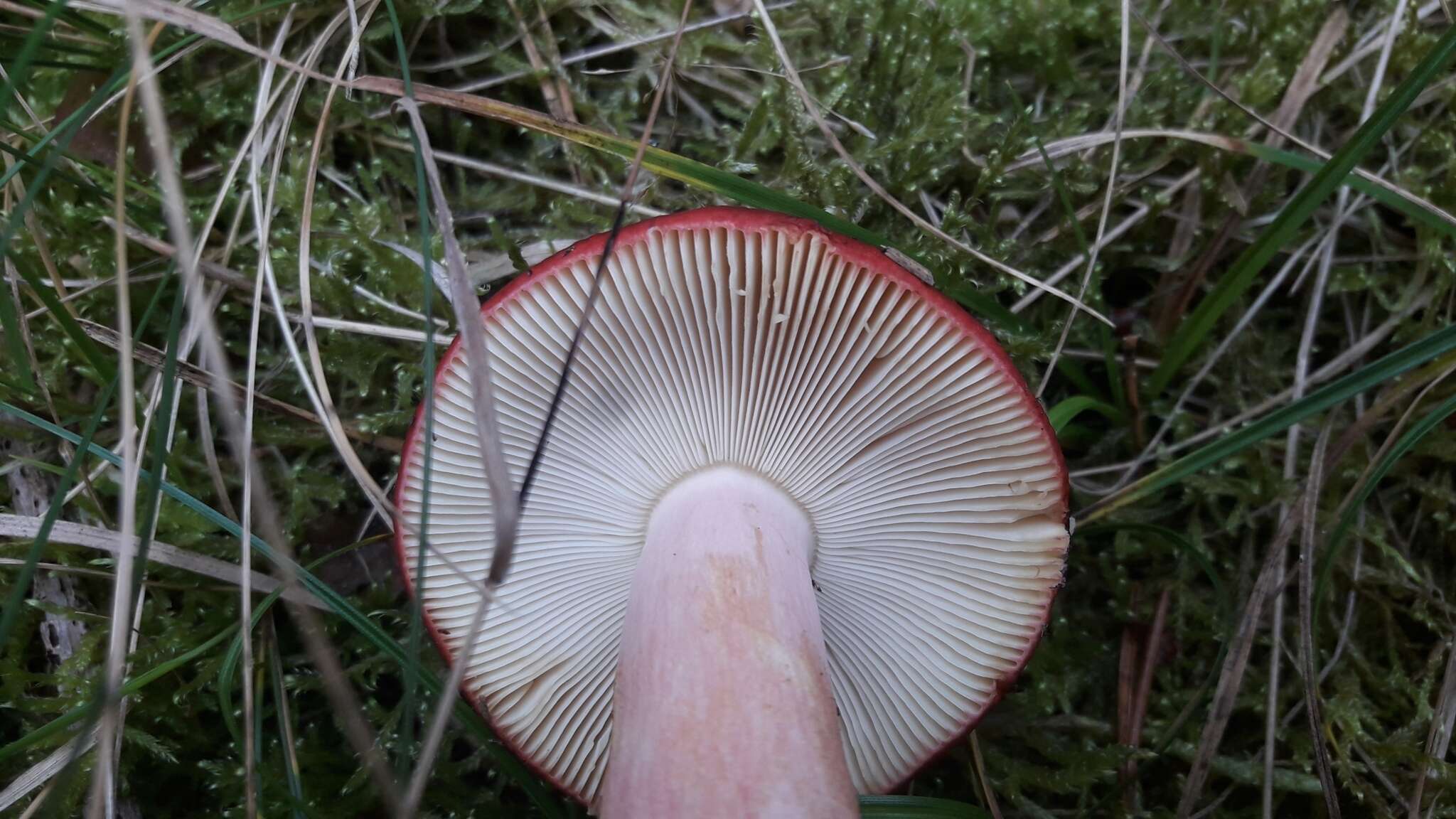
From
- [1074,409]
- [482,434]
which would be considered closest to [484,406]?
[482,434]

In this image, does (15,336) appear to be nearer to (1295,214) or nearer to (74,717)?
(74,717)

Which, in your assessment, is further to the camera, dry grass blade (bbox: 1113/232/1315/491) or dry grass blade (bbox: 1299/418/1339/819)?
dry grass blade (bbox: 1113/232/1315/491)

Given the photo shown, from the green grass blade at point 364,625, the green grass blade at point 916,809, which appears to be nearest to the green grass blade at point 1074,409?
the green grass blade at point 916,809

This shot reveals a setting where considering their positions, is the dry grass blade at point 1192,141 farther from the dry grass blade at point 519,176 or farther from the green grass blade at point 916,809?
the green grass blade at point 916,809

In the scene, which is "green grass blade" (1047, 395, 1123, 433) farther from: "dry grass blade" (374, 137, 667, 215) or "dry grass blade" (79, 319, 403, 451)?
"dry grass blade" (79, 319, 403, 451)

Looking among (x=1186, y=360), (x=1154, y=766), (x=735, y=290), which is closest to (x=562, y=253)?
(x=735, y=290)

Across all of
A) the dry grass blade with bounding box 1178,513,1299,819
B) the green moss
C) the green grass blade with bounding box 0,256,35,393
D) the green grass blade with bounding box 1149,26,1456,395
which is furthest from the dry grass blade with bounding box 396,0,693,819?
the dry grass blade with bounding box 1178,513,1299,819
